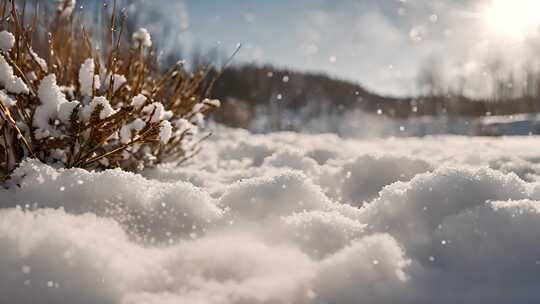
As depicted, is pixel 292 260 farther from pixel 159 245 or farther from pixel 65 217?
pixel 65 217

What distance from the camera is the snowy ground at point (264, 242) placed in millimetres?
754

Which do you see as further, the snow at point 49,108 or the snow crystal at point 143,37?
the snow crystal at point 143,37

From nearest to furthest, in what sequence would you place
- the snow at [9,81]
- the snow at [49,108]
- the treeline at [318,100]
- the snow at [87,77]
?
the snow at [9,81], the snow at [49,108], the snow at [87,77], the treeline at [318,100]

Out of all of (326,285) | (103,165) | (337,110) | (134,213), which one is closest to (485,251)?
(326,285)

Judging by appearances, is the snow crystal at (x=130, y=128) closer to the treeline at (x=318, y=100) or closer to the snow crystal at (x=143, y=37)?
the snow crystal at (x=143, y=37)

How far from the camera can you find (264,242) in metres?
0.97

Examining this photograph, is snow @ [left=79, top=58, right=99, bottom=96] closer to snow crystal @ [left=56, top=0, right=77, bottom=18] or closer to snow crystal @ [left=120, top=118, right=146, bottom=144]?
snow crystal @ [left=120, top=118, right=146, bottom=144]

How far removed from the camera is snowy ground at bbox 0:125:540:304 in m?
0.75

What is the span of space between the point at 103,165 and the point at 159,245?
2.55ft

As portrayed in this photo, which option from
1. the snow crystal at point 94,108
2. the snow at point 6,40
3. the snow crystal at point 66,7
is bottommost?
the snow crystal at point 94,108

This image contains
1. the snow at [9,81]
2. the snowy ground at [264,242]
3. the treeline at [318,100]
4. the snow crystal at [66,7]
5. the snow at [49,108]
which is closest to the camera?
the snowy ground at [264,242]

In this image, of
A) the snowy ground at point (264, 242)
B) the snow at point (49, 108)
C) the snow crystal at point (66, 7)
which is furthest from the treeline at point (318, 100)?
the snowy ground at point (264, 242)

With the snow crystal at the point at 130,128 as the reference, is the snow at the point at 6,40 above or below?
above

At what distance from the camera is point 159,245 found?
3.15 feet
